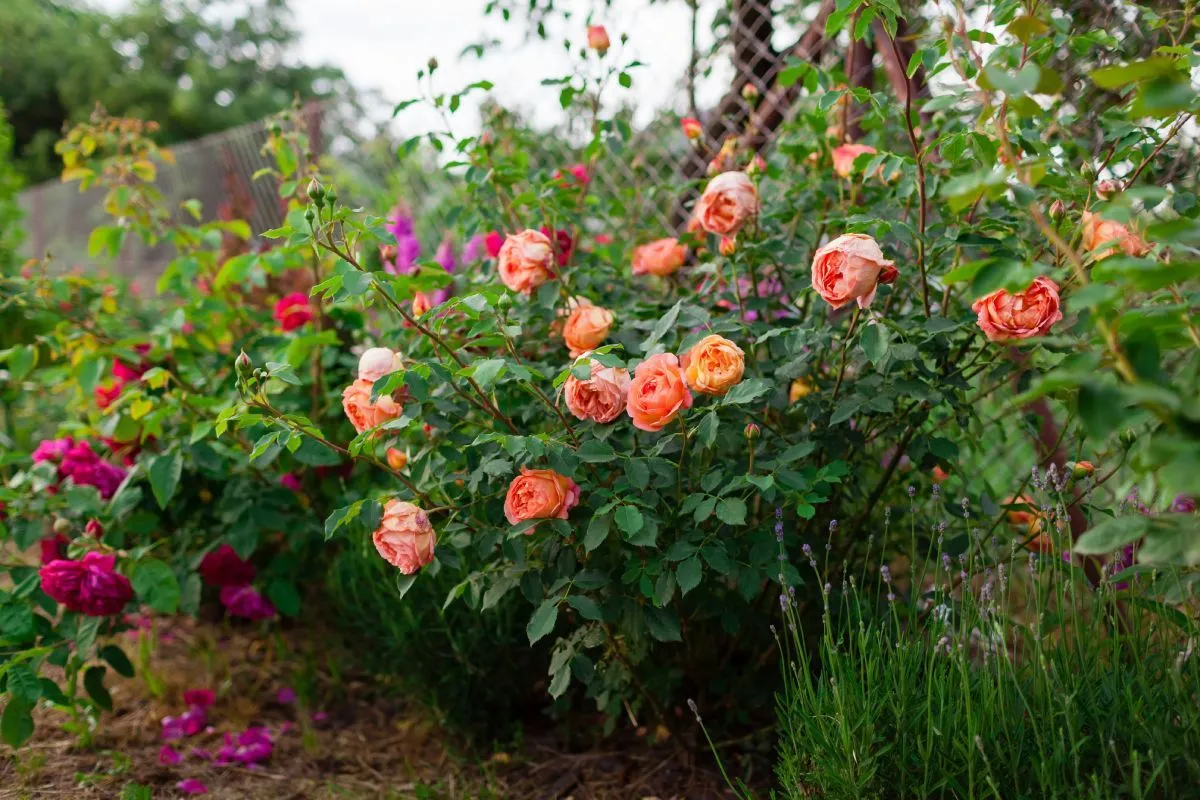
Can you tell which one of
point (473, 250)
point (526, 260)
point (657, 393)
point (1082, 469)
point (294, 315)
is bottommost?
point (1082, 469)

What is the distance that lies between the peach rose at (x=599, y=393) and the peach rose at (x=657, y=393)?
1.3 inches

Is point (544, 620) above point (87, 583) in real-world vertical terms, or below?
below

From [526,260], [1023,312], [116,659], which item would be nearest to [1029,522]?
[1023,312]

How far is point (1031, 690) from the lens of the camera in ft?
3.60

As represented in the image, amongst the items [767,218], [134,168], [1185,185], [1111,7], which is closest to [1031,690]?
[767,218]

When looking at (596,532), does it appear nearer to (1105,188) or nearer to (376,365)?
(376,365)

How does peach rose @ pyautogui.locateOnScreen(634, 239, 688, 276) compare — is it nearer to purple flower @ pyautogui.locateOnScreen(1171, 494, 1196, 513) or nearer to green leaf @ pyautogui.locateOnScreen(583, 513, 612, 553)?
green leaf @ pyautogui.locateOnScreen(583, 513, 612, 553)

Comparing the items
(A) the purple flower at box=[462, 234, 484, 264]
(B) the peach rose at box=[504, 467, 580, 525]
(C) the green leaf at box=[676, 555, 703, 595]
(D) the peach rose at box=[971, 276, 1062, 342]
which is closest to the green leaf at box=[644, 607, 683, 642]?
(C) the green leaf at box=[676, 555, 703, 595]

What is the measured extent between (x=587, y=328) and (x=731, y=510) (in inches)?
15.1

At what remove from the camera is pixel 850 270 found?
1.09 meters

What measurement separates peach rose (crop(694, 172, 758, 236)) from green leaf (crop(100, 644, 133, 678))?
4.50 ft

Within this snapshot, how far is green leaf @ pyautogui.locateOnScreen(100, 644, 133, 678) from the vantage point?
167cm

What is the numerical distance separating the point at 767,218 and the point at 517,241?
505 mm

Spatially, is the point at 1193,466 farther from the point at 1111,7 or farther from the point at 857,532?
the point at 1111,7
